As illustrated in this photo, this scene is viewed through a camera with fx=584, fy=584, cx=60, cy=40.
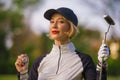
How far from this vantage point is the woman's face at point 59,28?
183 inches

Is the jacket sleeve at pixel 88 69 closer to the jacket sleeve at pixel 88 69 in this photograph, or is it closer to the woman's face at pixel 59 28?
the jacket sleeve at pixel 88 69

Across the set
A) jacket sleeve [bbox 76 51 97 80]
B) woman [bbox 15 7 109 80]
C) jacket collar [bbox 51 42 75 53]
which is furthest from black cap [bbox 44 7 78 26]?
jacket sleeve [bbox 76 51 97 80]

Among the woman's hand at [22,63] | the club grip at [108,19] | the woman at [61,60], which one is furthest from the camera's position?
the woman's hand at [22,63]

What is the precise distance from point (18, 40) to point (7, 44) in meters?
4.21

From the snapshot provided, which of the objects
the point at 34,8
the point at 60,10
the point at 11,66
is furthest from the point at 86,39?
the point at 60,10

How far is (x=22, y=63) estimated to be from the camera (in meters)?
4.67

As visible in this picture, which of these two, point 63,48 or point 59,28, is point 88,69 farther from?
point 59,28

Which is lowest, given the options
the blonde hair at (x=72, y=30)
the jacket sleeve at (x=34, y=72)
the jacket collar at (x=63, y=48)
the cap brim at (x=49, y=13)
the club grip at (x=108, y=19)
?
the jacket sleeve at (x=34, y=72)

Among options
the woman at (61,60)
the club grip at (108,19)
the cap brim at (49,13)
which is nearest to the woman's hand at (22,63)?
the woman at (61,60)

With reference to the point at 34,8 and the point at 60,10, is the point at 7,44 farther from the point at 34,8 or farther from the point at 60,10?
the point at 60,10

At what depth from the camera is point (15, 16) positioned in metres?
39.3

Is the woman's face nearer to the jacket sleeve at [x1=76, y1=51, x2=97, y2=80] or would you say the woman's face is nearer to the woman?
the woman

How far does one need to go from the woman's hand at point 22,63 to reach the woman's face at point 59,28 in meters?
0.28

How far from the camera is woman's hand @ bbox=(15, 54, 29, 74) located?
4645 mm
